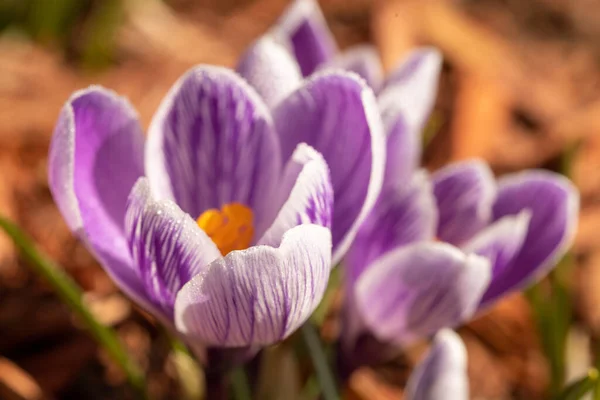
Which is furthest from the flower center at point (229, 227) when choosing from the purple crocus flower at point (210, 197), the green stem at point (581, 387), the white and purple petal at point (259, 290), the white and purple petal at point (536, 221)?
the green stem at point (581, 387)

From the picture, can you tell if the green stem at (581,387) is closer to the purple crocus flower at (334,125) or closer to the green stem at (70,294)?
the purple crocus flower at (334,125)

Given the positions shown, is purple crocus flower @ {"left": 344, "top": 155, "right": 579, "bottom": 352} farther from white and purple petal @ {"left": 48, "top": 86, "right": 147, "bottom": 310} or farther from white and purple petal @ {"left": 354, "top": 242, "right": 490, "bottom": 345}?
white and purple petal @ {"left": 48, "top": 86, "right": 147, "bottom": 310}

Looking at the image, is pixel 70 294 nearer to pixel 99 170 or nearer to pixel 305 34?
pixel 99 170

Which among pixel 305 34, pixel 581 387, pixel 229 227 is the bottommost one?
pixel 581 387

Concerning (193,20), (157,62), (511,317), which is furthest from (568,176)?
(193,20)

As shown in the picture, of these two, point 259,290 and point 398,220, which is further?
point 398,220

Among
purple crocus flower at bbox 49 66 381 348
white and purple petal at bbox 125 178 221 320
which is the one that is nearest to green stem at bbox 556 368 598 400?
purple crocus flower at bbox 49 66 381 348

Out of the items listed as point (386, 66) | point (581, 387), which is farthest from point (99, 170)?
point (386, 66)

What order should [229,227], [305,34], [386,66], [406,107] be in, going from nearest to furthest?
[229,227] < [406,107] < [305,34] < [386,66]
